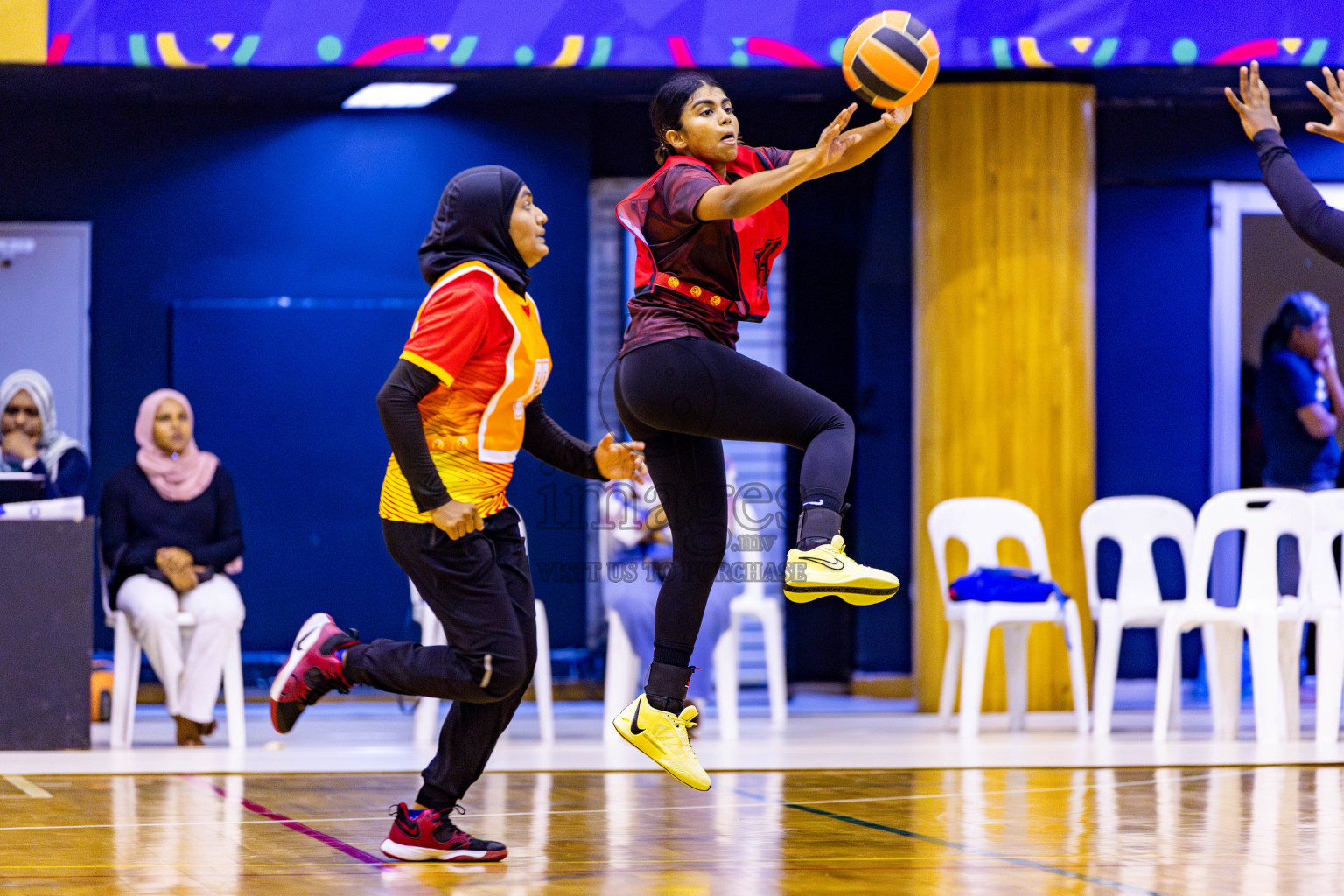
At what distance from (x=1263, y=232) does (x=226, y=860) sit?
643cm

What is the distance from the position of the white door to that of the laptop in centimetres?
200

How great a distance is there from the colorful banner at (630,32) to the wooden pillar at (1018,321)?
674 mm

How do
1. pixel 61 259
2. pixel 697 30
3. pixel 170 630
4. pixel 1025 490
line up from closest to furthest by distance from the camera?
A: pixel 170 630, pixel 697 30, pixel 1025 490, pixel 61 259

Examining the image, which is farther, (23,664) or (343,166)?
(343,166)

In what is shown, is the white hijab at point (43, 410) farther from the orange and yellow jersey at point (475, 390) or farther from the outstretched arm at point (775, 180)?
the outstretched arm at point (775, 180)

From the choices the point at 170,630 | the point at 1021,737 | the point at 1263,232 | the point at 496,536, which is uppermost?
the point at 1263,232

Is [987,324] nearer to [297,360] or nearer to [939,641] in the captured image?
[939,641]

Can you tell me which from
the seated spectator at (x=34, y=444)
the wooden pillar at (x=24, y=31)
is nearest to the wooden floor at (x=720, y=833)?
the seated spectator at (x=34, y=444)

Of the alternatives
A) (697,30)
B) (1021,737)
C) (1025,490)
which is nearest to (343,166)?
(697,30)

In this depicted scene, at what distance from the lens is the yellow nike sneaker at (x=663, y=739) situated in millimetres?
3488

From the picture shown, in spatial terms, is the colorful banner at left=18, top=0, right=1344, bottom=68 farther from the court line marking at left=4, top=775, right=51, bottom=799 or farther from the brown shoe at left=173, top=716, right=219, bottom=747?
the court line marking at left=4, top=775, right=51, bottom=799

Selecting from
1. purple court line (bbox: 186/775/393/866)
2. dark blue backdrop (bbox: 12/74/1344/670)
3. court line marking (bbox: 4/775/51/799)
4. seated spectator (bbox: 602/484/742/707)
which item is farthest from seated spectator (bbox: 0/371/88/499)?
purple court line (bbox: 186/775/393/866)

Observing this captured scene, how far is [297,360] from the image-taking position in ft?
25.8

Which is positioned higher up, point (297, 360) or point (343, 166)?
point (343, 166)
